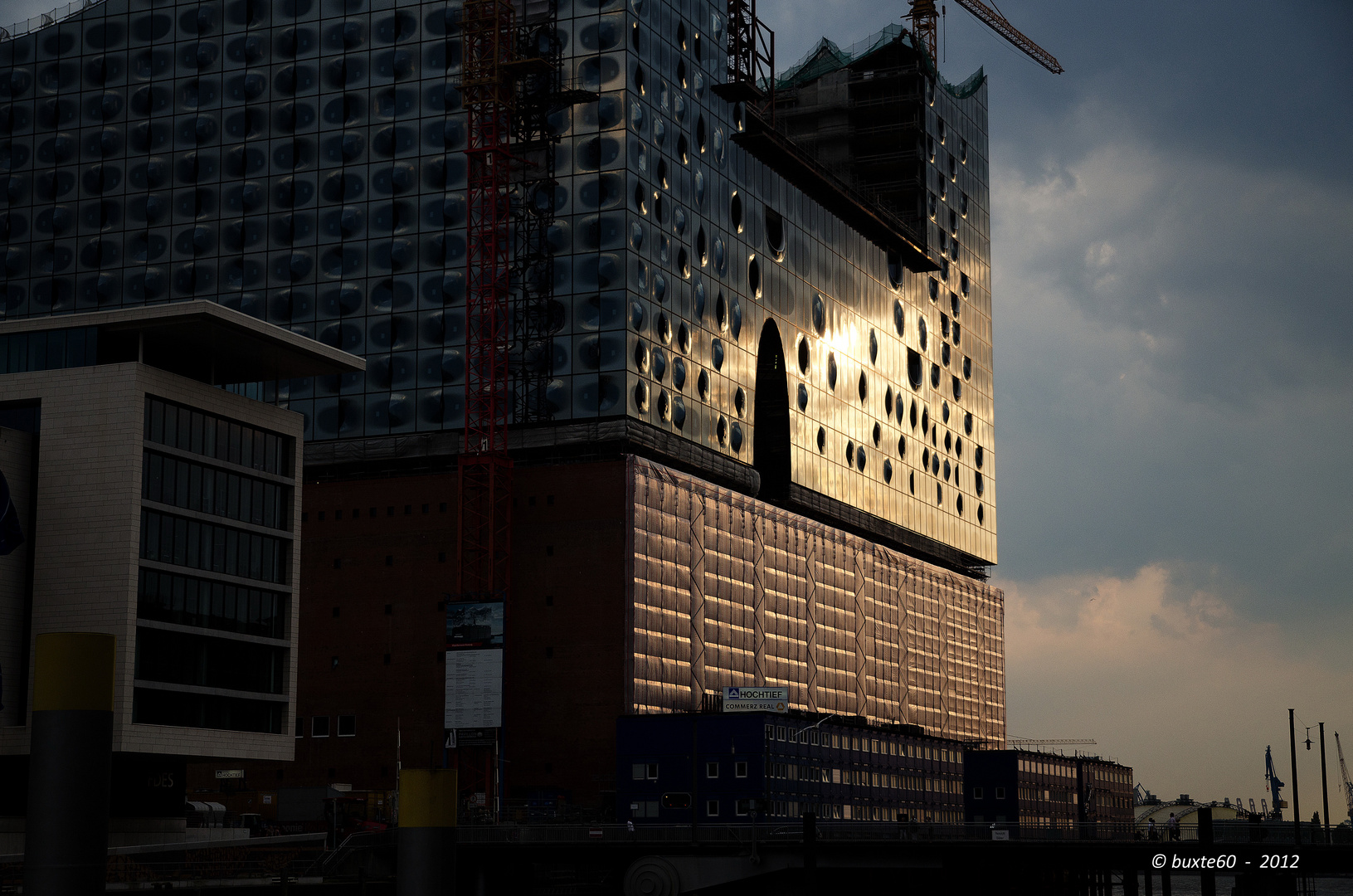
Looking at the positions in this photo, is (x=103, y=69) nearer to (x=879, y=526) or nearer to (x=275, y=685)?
(x=275, y=685)

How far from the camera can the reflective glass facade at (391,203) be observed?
12025cm

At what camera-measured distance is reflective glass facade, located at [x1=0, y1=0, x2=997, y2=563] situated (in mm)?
120250

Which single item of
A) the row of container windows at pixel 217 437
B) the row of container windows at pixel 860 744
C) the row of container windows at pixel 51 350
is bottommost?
the row of container windows at pixel 860 744

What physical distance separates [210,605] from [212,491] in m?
5.66

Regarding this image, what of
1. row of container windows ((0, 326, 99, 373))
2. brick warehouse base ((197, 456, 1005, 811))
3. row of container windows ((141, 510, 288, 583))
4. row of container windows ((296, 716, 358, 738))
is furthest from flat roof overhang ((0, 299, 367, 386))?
row of container windows ((296, 716, 358, 738))

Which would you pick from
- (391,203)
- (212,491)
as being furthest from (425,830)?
(391,203)

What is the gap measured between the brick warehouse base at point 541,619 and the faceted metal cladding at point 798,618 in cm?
24

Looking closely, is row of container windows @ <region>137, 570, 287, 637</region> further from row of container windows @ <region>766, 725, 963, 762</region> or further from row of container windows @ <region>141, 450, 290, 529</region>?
row of container windows @ <region>766, 725, 963, 762</region>

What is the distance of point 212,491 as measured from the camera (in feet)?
280

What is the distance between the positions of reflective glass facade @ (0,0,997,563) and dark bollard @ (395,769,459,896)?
76.0m

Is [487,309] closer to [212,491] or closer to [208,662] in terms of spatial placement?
[212,491]

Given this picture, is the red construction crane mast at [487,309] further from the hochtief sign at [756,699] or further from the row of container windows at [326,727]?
the hochtief sign at [756,699]

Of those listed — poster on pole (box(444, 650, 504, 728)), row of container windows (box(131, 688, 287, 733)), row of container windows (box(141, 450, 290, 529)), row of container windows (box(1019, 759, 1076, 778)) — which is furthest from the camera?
row of container windows (box(1019, 759, 1076, 778))

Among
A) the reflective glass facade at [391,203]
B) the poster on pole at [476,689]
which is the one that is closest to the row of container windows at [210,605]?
the poster on pole at [476,689]
